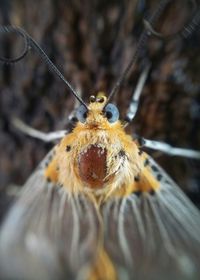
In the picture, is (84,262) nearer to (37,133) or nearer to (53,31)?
(37,133)

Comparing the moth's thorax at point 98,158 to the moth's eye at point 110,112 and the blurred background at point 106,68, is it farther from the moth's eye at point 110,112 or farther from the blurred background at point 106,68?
the blurred background at point 106,68

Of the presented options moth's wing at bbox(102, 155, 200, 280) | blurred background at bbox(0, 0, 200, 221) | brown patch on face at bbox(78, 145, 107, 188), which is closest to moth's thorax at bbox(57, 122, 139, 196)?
brown patch on face at bbox(78, 145, 107, 188)

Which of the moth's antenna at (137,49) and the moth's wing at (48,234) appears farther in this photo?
the moth's wing at (48,234)

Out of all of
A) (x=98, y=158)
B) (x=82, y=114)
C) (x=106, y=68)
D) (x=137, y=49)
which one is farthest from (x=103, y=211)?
(x=137, y=49)

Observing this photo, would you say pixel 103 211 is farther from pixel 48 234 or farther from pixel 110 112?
pixel 110 112

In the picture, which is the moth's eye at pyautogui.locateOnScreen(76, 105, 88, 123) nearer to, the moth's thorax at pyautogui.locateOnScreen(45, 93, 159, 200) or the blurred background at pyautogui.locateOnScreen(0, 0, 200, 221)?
the moth's thorax at pyautogui.locateOnScreen(45, 93, 159, 200)

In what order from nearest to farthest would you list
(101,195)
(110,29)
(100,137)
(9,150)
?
1. (100,137)
2. (101,195)
3. (110,29)
4. (9,150)

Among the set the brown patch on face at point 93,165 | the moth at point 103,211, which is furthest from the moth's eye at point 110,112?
the brown patch on face at point 93,165

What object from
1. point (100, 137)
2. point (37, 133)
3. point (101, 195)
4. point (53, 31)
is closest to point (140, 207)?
point (101, 195)
